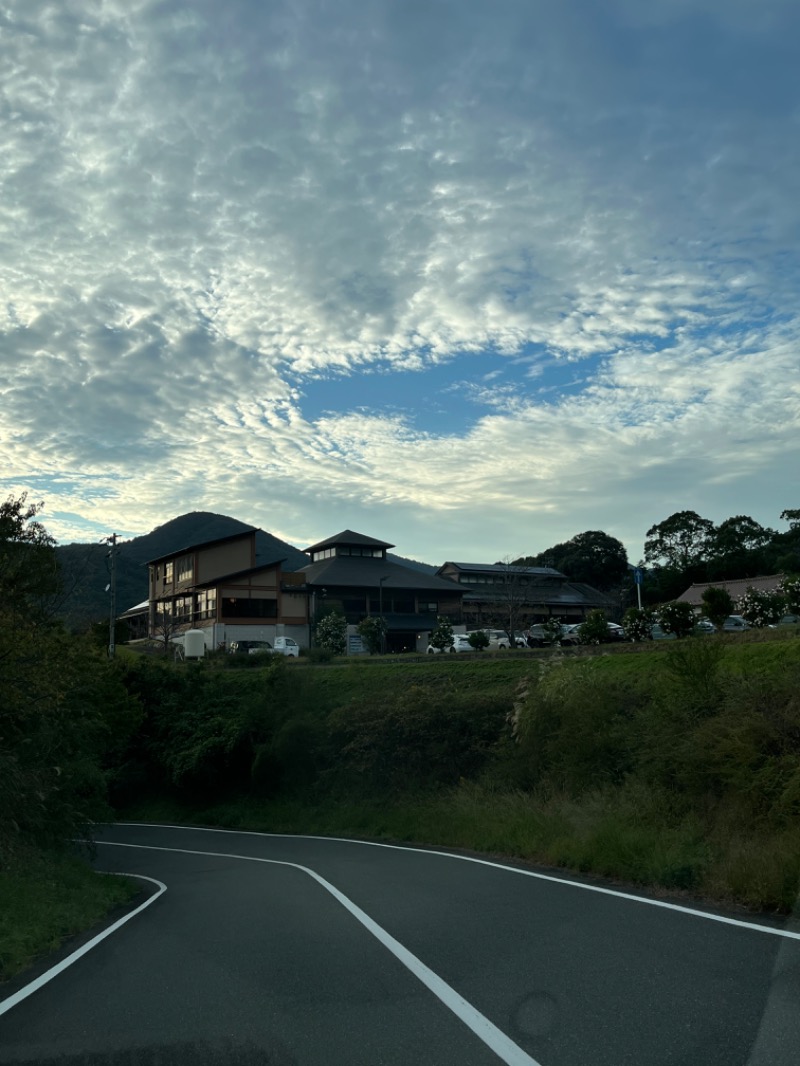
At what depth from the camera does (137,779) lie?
4391cm

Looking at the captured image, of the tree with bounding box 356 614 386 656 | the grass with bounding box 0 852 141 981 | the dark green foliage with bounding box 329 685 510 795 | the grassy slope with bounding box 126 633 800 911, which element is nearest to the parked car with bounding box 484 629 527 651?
the tree with bounding box 356 614 386 656

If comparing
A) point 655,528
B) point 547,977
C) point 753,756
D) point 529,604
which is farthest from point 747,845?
point 655,528

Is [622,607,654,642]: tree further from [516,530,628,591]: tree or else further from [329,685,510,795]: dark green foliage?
[516,530,628,591]: tree

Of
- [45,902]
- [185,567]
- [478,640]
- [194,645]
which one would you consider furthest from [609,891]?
[185,567]

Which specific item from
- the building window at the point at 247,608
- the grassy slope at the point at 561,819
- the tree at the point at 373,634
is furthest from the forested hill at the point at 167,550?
the grassy slope at the point at 561,819

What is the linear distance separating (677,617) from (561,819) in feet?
51.2

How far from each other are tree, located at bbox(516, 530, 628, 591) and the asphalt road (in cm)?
8592

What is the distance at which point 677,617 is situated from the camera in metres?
31.0

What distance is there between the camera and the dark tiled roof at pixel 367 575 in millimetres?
69250

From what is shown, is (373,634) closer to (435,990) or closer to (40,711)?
(40,711)

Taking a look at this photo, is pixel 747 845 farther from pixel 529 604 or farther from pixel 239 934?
pixel 529 604

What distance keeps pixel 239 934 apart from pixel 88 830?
48.0ft

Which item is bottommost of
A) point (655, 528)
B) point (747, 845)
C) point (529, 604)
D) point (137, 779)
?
point (137, 779)

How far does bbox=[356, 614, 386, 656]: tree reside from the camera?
5600 cm
